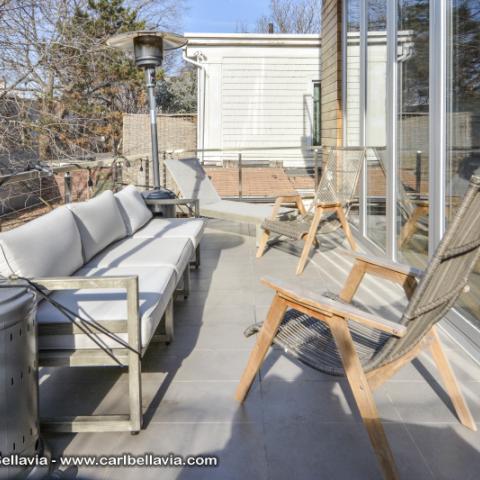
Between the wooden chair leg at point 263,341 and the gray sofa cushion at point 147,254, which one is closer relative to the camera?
the wooden chair leg at point 263,341

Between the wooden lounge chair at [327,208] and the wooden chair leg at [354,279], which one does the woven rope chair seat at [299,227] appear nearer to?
the wooden lounge chair at [327,208]

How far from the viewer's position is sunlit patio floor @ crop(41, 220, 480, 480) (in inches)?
74.1

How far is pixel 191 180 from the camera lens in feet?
19.7

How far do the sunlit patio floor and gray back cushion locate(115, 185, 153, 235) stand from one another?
1.10m

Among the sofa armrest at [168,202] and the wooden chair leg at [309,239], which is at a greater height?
the sofa armrest at [168,202]

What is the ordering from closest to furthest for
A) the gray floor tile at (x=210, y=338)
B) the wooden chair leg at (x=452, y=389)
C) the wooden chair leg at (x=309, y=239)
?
the wooden chair leg at (x=452, y=389) → the gray floor tile at (x=210, y=338) → the wooden chair leg at (x=309, y=239)

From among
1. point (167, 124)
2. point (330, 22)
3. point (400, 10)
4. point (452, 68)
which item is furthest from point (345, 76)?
point (167, 124)

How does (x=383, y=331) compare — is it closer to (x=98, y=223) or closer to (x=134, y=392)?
(x=134, y=392)

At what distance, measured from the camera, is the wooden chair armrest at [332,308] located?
5.78 ft

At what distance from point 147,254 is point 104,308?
1144 mm

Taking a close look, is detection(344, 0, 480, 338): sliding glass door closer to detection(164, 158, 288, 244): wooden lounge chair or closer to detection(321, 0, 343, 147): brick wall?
detection(321, 0, 343, 147): brick wall

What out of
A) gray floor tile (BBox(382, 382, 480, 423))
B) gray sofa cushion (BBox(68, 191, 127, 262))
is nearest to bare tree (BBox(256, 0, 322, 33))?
gray sofa cushion (BBox(68, 191, 127, 262))

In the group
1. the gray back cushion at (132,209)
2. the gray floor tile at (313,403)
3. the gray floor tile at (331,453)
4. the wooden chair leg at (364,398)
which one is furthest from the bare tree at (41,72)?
the wooden chair leg at (364,398)

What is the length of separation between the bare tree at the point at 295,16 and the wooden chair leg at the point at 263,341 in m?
23.2
